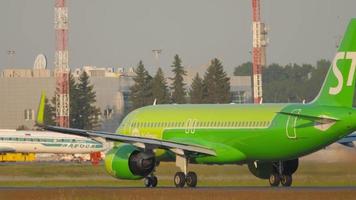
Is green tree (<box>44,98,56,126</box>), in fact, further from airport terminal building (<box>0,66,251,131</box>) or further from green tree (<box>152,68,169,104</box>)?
green tree (<box>152,68,169,104</box>)

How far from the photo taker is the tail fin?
4959 centimetres

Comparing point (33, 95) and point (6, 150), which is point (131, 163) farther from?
point (33, 95)

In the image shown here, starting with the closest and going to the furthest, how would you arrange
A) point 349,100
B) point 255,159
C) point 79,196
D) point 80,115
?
point 79,196
point 349,100
point 255,159
point 80,115

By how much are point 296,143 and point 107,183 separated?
550 inches

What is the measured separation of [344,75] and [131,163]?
9.91m

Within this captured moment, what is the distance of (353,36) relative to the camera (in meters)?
49.8

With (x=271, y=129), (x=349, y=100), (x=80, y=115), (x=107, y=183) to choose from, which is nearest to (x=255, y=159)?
(x=271, y=129)

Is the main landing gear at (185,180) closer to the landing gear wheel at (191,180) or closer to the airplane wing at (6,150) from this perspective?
the landing gear wheel at (191,180)

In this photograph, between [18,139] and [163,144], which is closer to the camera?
[163,144]

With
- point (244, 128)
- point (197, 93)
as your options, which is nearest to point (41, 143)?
point (197, 93)

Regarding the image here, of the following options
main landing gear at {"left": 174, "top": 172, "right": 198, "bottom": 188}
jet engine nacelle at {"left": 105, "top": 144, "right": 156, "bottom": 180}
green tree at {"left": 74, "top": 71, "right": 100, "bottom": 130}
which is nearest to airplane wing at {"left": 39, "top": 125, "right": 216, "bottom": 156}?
jet engine nacelle at {"left": 105, "top": 144, "right": 156, "bottom": 180}

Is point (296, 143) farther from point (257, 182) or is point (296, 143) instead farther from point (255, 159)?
point (257, 182)

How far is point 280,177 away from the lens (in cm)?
5344

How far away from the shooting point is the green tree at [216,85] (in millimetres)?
151500
